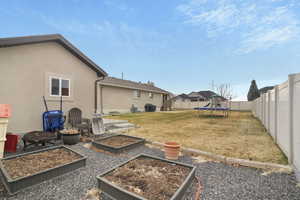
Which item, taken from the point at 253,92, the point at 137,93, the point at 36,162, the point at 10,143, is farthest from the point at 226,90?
the point at 10,143

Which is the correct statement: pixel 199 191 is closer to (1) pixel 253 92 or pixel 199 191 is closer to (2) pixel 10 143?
(2) pixel 10 143

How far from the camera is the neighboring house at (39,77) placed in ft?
14.7

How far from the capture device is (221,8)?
25.0 ft

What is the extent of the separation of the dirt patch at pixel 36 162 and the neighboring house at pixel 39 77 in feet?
7.94

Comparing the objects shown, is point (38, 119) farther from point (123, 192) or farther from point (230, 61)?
point (230, 61)

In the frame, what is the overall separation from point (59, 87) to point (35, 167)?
13.0ft

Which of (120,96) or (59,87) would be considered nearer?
(59,87)

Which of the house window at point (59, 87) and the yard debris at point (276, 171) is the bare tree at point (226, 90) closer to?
the yard debris at point (276, 171)

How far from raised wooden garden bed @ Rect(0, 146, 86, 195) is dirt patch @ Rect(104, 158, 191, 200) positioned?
1.00m

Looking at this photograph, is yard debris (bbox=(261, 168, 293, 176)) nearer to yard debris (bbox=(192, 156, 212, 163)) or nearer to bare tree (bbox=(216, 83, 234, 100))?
yard debris (bbox=(192, 156, 212, 163))

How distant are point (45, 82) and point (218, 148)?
658cm

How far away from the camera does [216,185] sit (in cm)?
230

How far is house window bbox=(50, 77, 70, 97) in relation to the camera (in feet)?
18.1

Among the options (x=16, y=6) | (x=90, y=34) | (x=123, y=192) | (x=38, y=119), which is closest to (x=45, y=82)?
(x=38, y=119)
